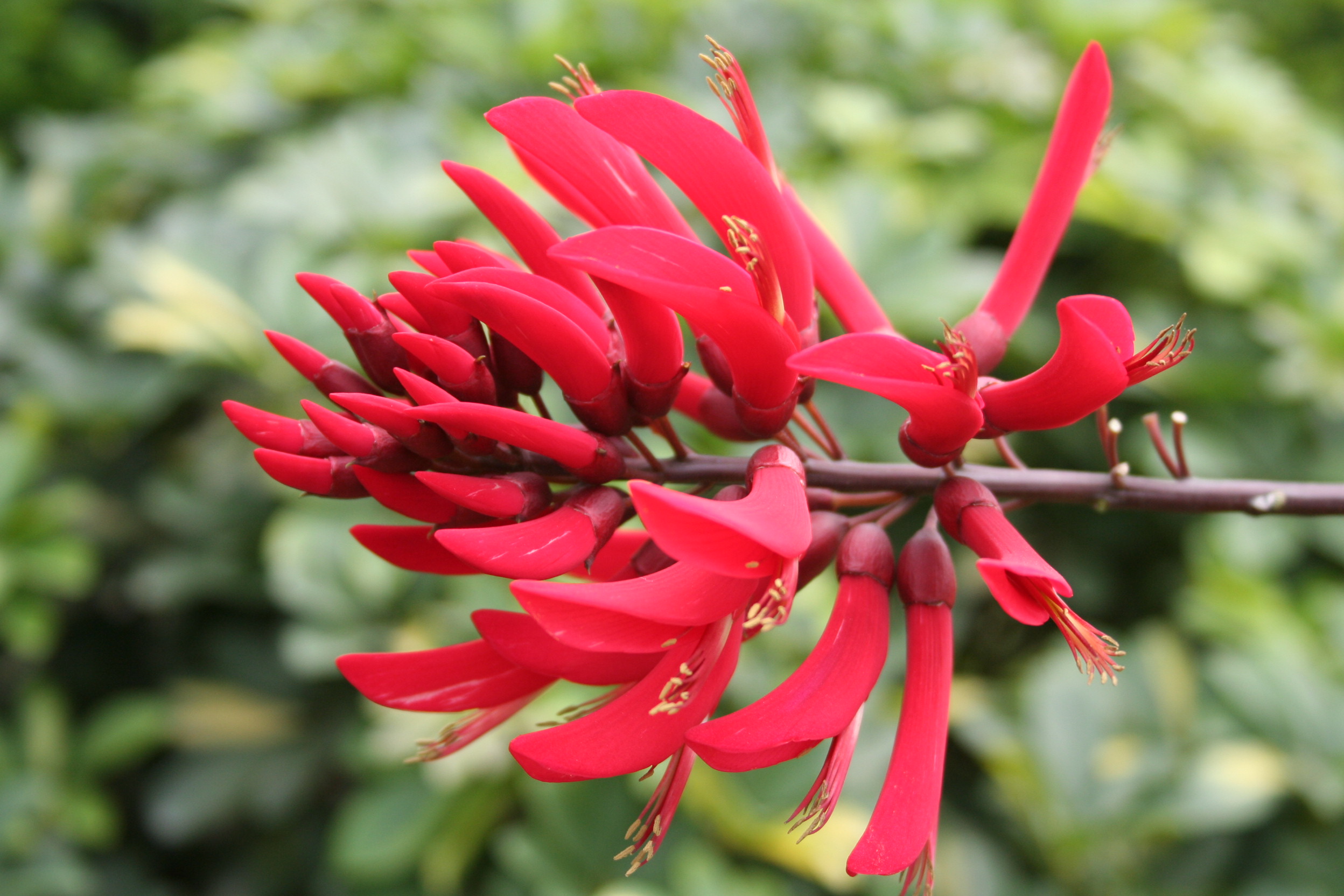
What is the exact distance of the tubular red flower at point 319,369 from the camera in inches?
21.2

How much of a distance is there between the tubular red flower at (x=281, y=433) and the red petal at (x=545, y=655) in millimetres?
135

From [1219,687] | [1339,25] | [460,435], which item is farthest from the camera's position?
[1339,25]

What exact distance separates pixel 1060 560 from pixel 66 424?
6.35 ft

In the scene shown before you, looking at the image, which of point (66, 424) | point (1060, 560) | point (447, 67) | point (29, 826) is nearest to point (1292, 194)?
point (1060, 560)

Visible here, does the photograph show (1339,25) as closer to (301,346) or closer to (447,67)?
(447,67)

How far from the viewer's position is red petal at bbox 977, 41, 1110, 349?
609mm

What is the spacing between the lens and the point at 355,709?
1.63m

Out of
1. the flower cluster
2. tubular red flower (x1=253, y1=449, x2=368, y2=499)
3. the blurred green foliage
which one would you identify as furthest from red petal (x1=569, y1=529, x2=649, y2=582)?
the blurred green foliage

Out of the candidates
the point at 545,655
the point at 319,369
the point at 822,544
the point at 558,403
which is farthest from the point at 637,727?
the point at 558,403

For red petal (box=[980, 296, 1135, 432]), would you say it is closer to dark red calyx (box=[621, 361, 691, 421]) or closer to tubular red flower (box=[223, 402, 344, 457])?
dark red calyx (box=[621, 361, 691, 421])

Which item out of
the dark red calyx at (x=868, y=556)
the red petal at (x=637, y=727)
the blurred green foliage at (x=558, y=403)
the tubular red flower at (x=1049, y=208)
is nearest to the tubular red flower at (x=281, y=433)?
the red petal at (x=637, y=727)

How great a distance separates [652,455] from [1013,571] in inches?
8.8

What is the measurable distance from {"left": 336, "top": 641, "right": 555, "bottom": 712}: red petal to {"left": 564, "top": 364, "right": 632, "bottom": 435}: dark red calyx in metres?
0.16

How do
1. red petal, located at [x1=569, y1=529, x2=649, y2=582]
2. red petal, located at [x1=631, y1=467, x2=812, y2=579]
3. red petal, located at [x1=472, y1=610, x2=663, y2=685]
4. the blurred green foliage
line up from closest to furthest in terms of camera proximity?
red petal, located at [x1=631, y1=467, x2=812, y2=579] → red petal, located at [x1=472, y1=610, x2=663, y2=685] → red petal, located at [x1=569, y1=529, x2=649, y2=582] → the blurred green foliage
